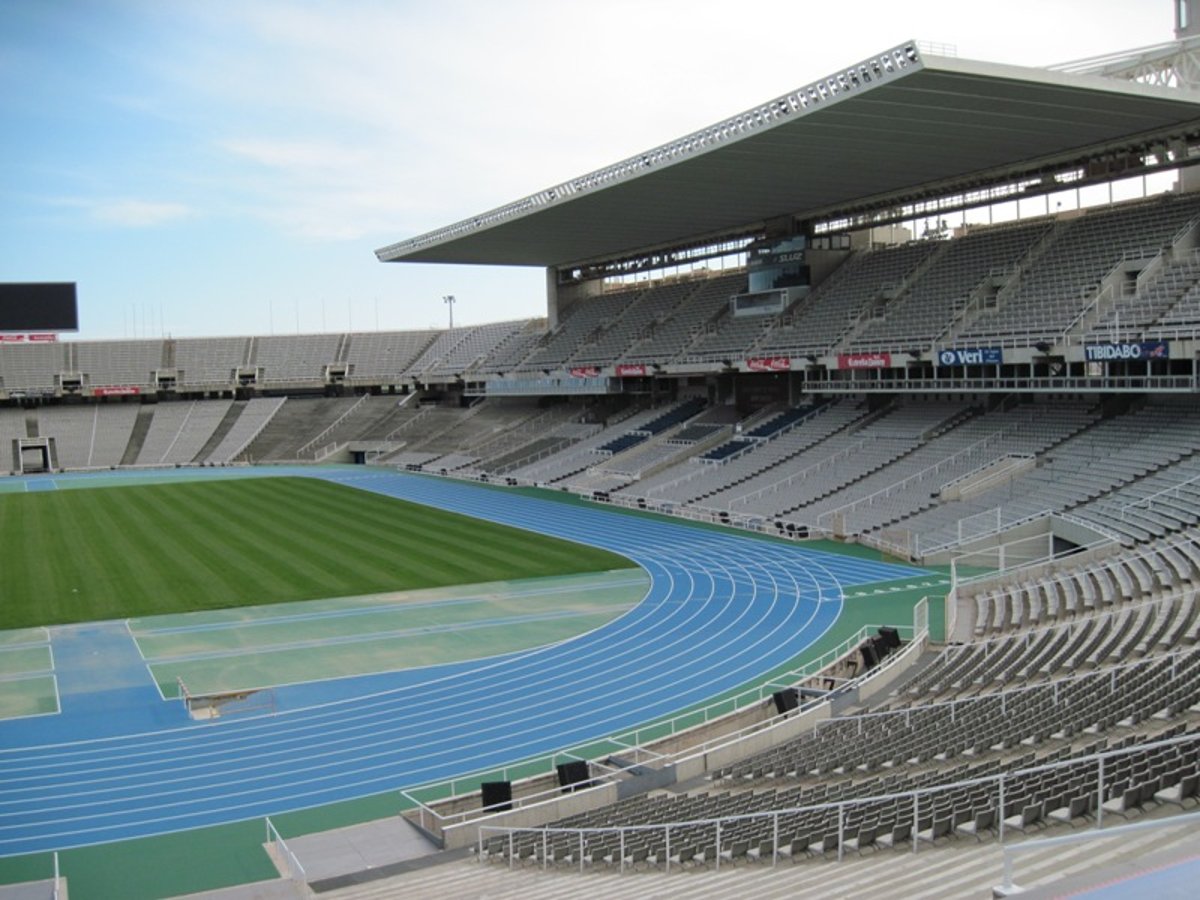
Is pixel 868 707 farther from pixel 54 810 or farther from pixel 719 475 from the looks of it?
pixel 719 475

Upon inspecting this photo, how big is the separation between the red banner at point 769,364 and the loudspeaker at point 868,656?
2635cm

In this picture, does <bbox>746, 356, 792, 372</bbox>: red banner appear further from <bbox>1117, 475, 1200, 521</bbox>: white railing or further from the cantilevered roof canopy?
<bbox>1117, 475, 1200, 521</bbox>: white railing

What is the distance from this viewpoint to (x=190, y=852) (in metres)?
13.9

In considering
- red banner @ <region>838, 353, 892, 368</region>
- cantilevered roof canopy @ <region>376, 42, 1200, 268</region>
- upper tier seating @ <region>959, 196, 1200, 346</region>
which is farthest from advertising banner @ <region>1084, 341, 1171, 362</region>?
red banner @ <region>838, 353, 892, 368</region>

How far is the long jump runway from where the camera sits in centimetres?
1551

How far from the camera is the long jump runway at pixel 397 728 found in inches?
611

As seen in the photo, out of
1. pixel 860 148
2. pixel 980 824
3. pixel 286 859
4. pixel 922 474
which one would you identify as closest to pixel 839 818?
pixel 980 824

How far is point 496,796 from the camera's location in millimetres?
14109

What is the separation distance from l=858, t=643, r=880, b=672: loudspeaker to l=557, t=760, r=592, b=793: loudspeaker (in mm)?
7036

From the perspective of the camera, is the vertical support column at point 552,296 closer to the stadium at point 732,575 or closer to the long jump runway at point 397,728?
the stadium at point 732,575

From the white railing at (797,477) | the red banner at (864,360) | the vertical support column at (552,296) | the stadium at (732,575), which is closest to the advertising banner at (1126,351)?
the stadium at (732,575)

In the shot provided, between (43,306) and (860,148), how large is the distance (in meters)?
36.2

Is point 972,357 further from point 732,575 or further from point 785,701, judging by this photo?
point 785,701

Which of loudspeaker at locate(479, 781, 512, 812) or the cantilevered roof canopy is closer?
loudspeaker at locate(479, 781, 512, 812)
